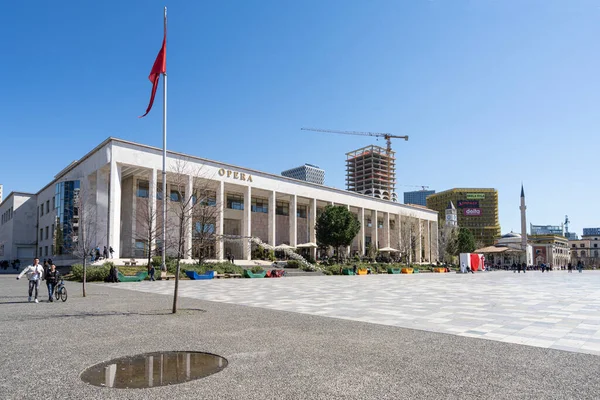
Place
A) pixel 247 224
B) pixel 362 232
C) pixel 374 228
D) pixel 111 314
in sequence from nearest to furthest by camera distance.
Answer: pixel 111 314 → pixel 247 224 → pixel 362 232 → pixel 374 228

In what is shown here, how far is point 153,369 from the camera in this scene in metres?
6.21

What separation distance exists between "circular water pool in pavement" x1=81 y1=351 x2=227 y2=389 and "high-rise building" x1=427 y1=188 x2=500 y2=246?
165 metres

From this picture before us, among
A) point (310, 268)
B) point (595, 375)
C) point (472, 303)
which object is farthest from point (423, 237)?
point (595, 375)

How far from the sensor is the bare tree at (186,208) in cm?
1354

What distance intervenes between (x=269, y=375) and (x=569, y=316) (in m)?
10.1

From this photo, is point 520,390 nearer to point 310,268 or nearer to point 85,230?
point 85,230

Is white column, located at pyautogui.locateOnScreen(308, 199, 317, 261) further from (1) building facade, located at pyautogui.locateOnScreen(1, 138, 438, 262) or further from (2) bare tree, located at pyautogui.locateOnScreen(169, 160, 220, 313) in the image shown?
(2) bare tree, located at pyautogui.locateOnScreen(169, 160, 220, 313)

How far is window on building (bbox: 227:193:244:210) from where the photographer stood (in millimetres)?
55678

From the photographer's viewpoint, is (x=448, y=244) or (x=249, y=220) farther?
(x=448, y=244)

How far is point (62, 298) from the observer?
50.9ft

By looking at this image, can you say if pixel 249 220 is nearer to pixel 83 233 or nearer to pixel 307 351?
pixel 83 233

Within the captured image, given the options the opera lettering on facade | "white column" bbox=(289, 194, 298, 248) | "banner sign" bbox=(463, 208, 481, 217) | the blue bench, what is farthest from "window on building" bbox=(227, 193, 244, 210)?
"banner sign" bbox=(463, 208, 481, 217)

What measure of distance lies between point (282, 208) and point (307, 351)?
57.4 metres

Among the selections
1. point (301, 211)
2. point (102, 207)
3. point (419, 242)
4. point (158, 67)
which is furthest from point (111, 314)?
point (419, 242)
